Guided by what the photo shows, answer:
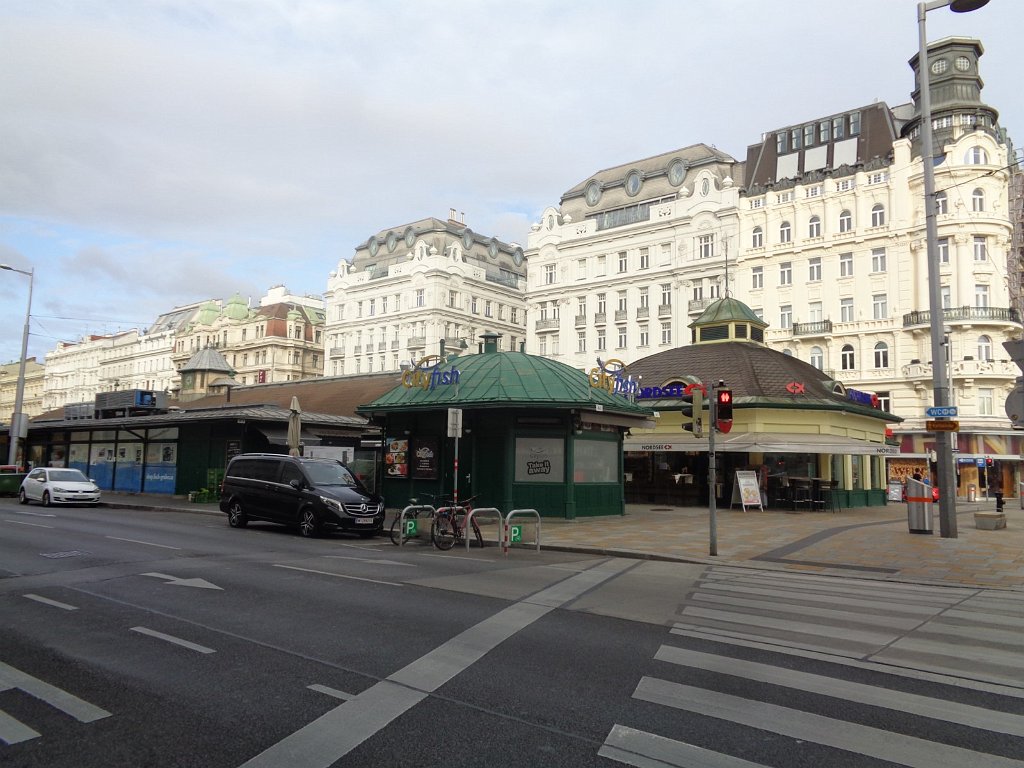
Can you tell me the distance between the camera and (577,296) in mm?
65062

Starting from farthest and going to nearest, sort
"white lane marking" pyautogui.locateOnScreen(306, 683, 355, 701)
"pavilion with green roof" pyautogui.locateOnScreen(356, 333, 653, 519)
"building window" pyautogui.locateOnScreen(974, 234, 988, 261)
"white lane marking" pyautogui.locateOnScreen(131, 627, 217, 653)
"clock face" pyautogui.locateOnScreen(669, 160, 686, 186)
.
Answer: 1. "clock face" pyautogui.locateOnScreen(669, 160, 686, 186)
2. "building window" pyautogui.locateOnScreen(974, 234, 988, 261)
3. "pavilion with green roof" pyautogui.locateOnScreen(356, 333, 653, 519)
4. "white lane marking" pyautogui.locateOnScreen(131, 627, 217, 653)
5. "white lane marking" pyautogui.locateOnScreen(306, 683, 355, 701)

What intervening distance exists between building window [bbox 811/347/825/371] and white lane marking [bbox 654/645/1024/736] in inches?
1937

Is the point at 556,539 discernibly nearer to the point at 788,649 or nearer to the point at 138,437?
the point at 788,649

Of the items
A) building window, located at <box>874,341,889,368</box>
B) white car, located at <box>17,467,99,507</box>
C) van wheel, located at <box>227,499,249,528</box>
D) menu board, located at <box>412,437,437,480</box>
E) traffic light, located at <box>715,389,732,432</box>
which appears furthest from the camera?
building window, located at <box>874,341,889,368</box>

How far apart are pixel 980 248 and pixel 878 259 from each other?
5.84m

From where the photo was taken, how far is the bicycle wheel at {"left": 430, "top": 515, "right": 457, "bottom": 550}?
15922 millimetres

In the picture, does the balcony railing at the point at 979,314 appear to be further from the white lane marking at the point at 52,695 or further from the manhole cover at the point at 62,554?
the white lane marking at the point at 52,695

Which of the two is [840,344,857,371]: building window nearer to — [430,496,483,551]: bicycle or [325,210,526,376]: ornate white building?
[325,210,526,376]: ornate white building

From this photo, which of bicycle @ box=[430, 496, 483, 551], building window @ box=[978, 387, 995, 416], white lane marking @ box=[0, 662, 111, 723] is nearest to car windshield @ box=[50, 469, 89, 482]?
bicycle @ box=[430, 496, 483, 551]

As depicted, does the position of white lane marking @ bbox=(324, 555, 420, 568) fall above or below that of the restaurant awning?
below

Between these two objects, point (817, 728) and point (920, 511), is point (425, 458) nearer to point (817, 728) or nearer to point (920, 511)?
point (920, 511)

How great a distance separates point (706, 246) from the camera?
5781cm

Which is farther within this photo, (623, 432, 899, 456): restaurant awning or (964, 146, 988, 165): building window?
(964, 146, 988, 165): building window

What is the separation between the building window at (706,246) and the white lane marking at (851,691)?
2109 inches
